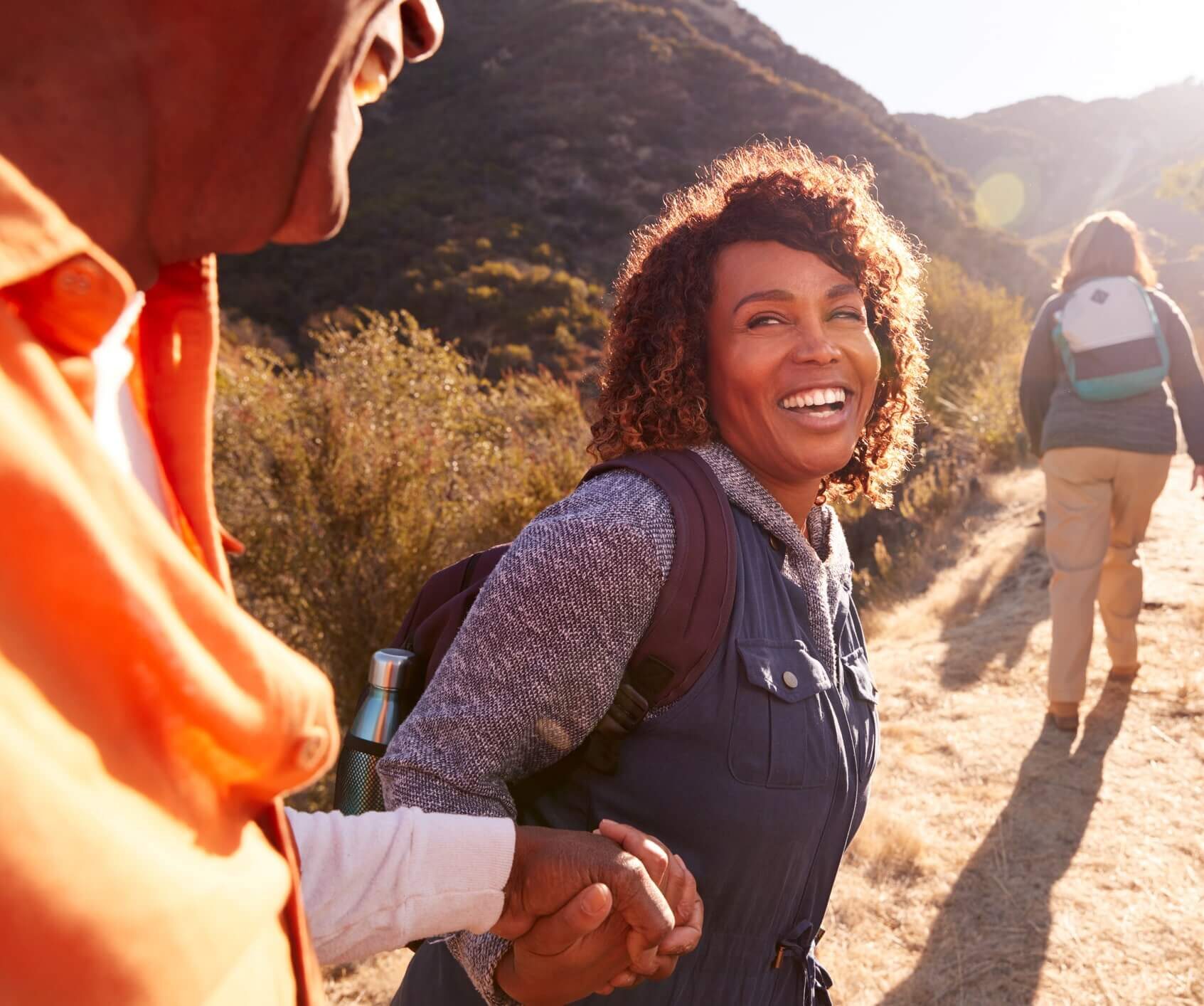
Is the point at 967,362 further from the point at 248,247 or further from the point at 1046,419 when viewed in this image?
the point at 248,247

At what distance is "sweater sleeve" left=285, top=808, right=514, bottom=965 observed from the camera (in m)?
0.92

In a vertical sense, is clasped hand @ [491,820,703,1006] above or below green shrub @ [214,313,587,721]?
above

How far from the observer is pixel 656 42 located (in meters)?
35.5

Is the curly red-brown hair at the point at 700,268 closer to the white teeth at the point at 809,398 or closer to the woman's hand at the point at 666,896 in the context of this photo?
the white teeth at the point at 809,398

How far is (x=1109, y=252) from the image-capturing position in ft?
14.3

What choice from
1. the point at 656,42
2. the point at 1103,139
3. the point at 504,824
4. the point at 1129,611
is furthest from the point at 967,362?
the point at 1103,139

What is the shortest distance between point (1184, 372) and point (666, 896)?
4230 mm

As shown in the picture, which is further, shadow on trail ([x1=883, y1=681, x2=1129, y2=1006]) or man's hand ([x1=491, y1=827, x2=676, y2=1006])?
shadow on trail ([x1=883, y1=681, x2=1129, y2=1006])

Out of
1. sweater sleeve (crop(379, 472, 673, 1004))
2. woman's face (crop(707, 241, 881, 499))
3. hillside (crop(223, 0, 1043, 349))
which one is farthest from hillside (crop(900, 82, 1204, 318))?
sweater sleeve (crop(379, 472, 673, 1004))

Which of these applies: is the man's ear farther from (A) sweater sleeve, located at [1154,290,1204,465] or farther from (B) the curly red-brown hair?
(A) sweater sleeve, located at [1154,290,1204,465]

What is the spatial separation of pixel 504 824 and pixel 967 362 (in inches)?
548

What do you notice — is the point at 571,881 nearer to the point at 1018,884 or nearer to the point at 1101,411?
the point at 1018,884

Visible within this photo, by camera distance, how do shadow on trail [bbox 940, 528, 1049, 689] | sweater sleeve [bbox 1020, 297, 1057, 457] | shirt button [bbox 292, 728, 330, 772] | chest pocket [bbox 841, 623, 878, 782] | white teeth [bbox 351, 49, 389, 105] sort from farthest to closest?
shadow on trail [bbox 940, 528, 1049, 689] < sweater sleeve [bbox 1020, 297, 1057, 457] < chest pocket [bbox 841, 623, 878, 782] < white teeth [bbox 351, 49, 389, 105] < shirt button [bbox 292, 728, 330, 772]

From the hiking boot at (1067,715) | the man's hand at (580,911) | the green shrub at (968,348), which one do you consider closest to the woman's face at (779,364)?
the man's hand at (580,911)
